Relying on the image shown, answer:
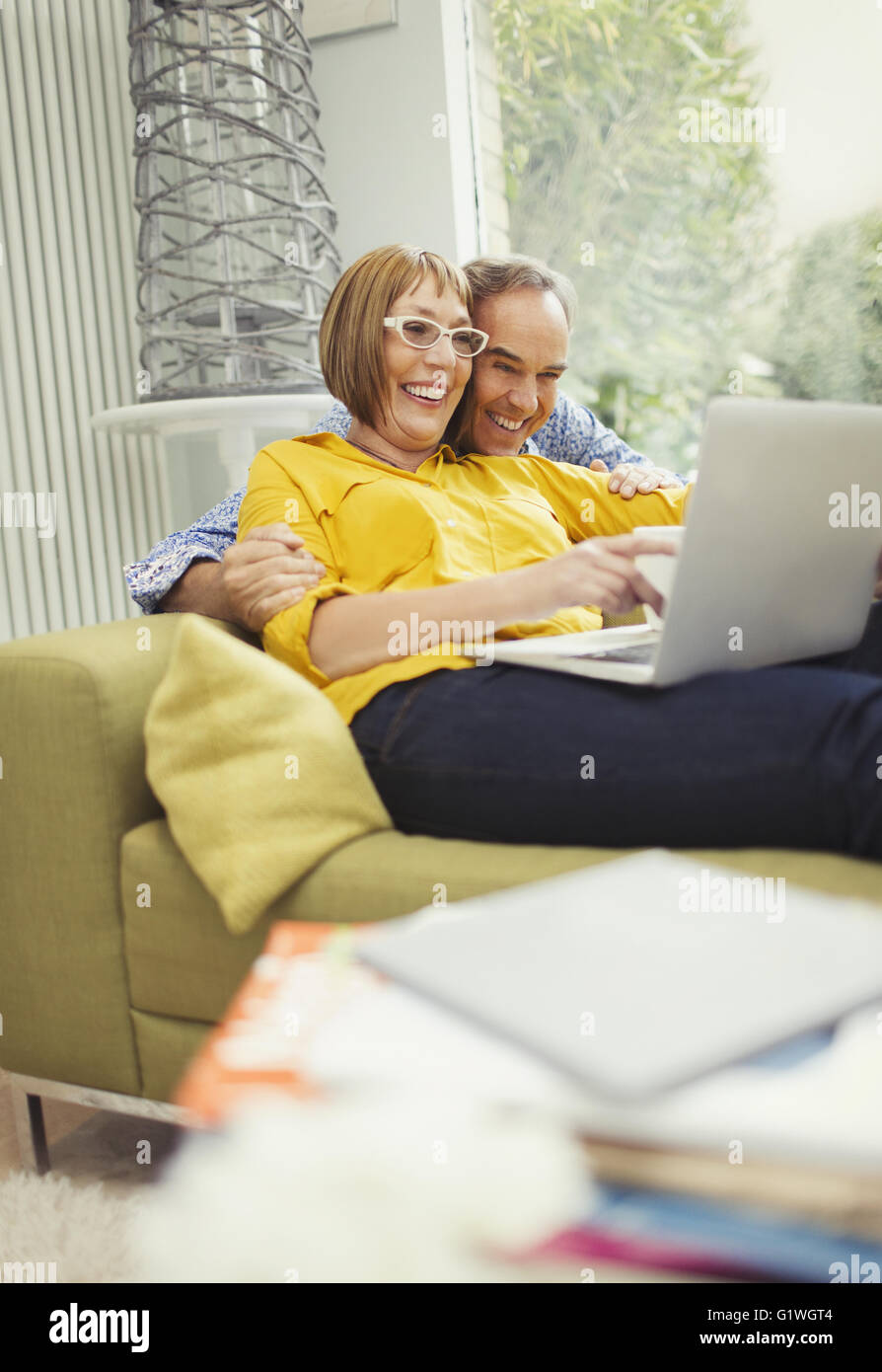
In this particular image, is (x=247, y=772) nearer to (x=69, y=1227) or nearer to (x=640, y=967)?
(x=69, y=1227)

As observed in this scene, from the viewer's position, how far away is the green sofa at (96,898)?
1131 millimetres

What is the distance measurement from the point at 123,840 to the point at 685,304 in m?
2.00

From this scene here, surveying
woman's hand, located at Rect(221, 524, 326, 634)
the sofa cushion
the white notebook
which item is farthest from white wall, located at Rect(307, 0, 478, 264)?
the white notebook

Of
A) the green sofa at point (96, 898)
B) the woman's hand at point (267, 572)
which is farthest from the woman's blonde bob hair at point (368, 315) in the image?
the green sofa at point (96, 898)

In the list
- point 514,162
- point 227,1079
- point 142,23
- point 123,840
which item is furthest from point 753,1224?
point 514,162

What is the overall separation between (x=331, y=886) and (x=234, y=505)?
0.77m

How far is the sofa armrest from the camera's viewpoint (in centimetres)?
116

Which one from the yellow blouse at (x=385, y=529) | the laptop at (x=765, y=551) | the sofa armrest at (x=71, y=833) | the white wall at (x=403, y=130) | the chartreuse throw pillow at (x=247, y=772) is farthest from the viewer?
the white wall at (x=403, y=130)

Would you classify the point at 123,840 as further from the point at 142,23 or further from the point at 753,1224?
the point at 142,23

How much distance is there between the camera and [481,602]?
1.21 m

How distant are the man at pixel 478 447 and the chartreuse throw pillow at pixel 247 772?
159 millimetres

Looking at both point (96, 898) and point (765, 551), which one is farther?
point (96, 898)

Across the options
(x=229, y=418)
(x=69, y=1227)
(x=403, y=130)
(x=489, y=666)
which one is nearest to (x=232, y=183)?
(x=229, y=418)

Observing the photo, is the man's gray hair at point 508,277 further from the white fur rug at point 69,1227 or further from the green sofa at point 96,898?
the white fur rug at point 69,1227
